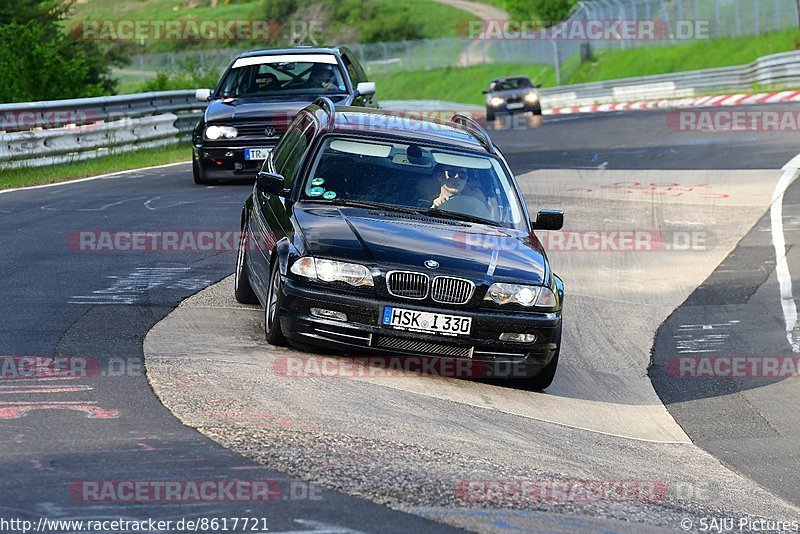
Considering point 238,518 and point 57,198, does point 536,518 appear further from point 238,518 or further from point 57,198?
point 57,198

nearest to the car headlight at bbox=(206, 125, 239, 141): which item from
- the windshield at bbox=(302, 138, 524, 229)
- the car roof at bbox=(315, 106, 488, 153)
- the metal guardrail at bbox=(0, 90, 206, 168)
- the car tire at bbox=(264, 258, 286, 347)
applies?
the metal guardrail at bbox=(0, 90, 206, 168)

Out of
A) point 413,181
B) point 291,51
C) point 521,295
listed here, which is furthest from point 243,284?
point 291,51

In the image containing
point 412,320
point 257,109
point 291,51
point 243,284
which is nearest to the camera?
point 412,320

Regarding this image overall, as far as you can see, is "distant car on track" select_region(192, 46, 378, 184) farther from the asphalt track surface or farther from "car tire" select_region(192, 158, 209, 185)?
the asphalt track surface

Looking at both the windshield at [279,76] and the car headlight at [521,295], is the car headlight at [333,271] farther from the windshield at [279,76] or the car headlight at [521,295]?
the windshield at [279,76]

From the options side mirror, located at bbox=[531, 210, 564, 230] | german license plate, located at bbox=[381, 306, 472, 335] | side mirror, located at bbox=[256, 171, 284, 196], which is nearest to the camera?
german license plate, located at bbox=[381, 306, 472, 335]

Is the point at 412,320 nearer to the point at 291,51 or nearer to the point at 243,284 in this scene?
the point at 243,284

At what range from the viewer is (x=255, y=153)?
1823 cm

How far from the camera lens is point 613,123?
32.3m

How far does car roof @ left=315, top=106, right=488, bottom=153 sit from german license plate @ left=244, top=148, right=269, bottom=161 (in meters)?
7.47

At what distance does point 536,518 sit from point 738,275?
8.87 metres

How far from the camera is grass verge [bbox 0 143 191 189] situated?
19.5 m

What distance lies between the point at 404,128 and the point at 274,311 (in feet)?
6.82

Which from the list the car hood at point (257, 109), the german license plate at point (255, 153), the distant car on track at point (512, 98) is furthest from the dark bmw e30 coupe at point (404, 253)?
the distant car on track at point (512, 98)
